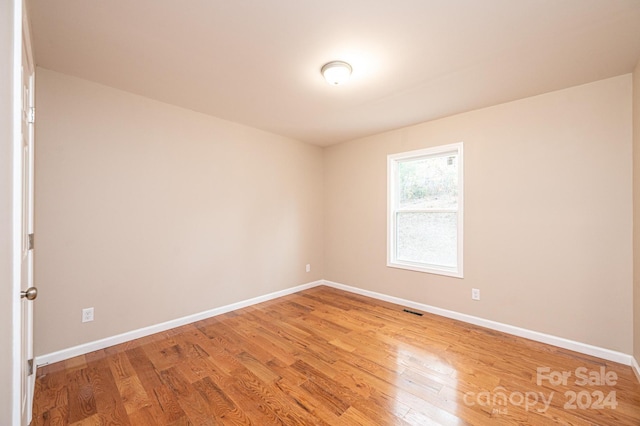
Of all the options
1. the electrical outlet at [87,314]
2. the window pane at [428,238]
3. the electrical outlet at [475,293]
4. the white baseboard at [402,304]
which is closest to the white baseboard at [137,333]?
the white baseboard at [402,304]

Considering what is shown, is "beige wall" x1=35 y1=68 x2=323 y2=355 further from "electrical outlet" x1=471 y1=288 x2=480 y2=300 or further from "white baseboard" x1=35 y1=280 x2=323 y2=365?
"electrical outlet" x1=471 y1=288 x2=480 y2=300

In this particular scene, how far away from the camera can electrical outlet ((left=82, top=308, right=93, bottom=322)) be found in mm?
2495

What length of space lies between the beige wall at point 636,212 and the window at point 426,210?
1361mm

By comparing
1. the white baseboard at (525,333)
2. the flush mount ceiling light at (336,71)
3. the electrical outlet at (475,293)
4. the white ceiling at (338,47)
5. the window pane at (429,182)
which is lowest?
the white baseboard at (525,333)

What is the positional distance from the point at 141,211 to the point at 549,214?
409 cm

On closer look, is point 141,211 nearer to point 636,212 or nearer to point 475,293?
point 475,293

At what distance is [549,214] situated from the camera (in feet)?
8.82

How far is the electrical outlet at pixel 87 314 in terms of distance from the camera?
2.49m

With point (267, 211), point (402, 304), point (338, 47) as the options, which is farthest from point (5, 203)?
point (402, 304)

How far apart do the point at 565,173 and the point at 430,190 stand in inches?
53.2

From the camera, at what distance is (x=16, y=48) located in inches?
37.4

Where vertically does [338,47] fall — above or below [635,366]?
above

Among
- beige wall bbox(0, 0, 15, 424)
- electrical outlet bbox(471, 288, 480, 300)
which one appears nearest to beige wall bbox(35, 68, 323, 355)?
beige wall bbox(0, 0, 15, 424)

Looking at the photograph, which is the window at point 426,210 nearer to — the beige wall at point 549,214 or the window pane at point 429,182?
the window pane at point 429,182
